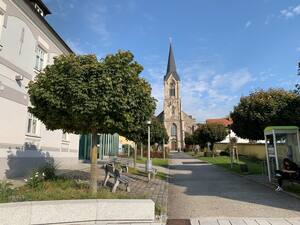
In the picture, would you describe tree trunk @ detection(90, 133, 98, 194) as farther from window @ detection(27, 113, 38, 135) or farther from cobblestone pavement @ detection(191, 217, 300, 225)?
window @ detection(27, 113, 38, 135)

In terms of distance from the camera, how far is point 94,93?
844 cm

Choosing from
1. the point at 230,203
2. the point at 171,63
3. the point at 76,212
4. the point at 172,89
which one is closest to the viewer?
the point at 76,212

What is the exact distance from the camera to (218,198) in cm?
1078

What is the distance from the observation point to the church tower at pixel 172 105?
3684 inches

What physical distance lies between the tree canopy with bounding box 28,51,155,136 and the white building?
15.1ft

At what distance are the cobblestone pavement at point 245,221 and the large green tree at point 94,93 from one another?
3.11 metres

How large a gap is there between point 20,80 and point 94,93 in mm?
7436

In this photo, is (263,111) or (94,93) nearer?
(94,93)

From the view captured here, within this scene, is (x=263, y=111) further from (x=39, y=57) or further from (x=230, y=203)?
(x=39, y=57)

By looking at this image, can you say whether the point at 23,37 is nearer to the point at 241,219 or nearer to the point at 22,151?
the point at 22,151

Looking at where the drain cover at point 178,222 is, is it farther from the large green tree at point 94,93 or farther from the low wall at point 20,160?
the low wall at point 20,160

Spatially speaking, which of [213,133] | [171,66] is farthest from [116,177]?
[171,66]

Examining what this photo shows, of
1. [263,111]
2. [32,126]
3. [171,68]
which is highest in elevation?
[171,68]

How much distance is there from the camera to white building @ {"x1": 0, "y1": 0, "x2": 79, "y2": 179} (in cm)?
1305
